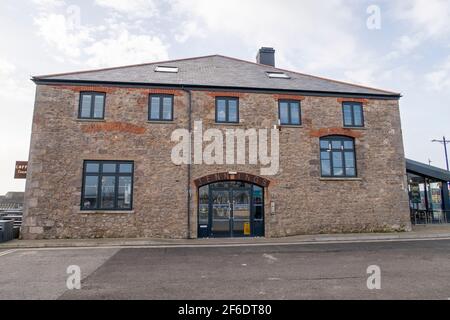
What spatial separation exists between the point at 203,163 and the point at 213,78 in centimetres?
451

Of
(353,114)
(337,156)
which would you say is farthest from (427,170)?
(337,156)

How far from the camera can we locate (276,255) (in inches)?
368

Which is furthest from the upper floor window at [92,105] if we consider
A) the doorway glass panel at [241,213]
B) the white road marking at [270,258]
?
the white road marking at [270,258]

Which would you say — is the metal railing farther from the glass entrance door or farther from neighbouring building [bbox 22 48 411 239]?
the glass entrance door

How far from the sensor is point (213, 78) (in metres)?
15.4

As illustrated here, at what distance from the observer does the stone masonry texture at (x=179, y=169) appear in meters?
13.1

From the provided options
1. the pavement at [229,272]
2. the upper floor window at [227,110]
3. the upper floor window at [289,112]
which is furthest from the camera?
the upper floor window at [289,112]

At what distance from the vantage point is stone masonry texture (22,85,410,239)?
13.1 m

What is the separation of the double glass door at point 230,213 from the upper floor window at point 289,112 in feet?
13.3

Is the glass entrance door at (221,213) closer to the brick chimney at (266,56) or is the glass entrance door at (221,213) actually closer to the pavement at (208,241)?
the pavement at (208,241)

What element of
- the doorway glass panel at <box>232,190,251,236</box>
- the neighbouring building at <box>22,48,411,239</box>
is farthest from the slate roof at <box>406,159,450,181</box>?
the doorway glass panel at <box>232,190,251,236</box>

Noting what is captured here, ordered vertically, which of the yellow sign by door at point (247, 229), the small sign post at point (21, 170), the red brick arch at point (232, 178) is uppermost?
the small sign post at point (21, 170)

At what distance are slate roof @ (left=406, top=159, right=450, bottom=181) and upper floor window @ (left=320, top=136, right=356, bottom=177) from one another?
466 cm
